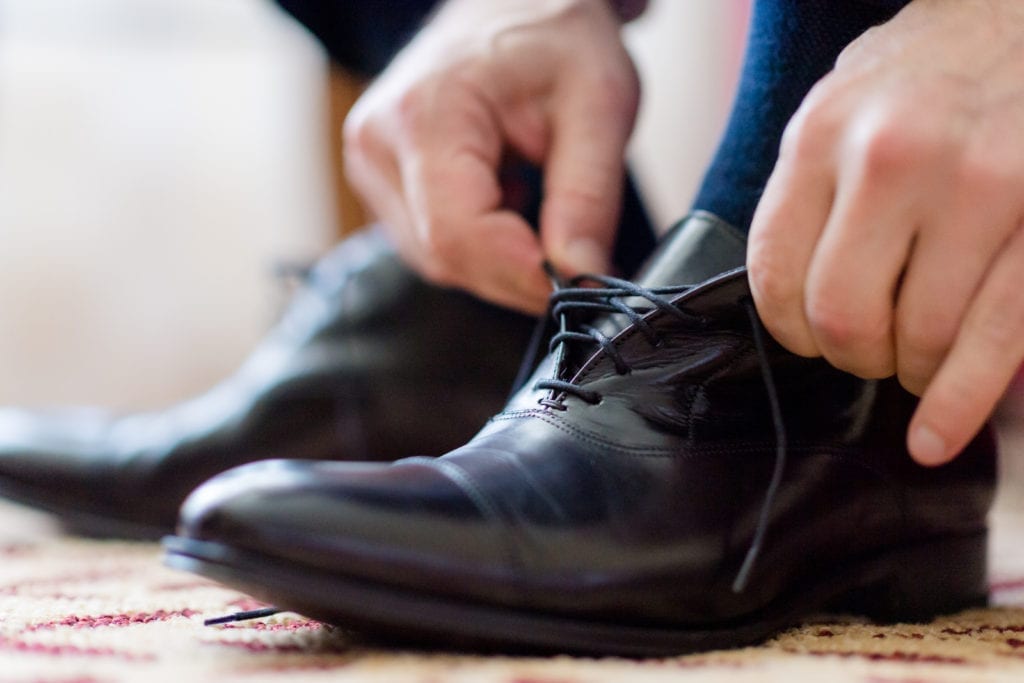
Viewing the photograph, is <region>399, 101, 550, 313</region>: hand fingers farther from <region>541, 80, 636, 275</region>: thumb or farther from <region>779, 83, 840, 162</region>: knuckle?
<region>779, 83, 840, 162</region>: knuckle

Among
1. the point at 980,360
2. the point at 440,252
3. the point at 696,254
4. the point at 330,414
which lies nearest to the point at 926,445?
the point at 980,360

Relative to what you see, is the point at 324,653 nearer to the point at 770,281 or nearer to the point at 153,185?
the point at 770,281

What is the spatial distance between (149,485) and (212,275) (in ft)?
4.74

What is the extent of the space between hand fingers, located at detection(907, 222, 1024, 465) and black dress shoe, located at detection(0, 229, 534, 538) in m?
0.48

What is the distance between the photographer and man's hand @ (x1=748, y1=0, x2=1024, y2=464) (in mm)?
448

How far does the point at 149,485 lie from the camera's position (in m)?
0.94

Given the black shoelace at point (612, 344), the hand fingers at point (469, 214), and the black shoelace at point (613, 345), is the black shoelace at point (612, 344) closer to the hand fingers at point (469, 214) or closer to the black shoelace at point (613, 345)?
the black shoelace at point (613, 345)

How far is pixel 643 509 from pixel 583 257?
0.28 metres

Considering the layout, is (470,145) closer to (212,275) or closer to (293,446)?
(293,446)

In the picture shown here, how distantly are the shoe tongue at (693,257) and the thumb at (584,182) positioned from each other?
0.46 ft

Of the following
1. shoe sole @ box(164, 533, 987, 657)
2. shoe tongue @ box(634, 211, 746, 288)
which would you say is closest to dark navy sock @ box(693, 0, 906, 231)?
shoe tongue @ box(634, 211, 746, 288)

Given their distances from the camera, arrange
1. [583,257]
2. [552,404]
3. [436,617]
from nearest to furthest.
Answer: [436,617]
[552,404]
[583,257]

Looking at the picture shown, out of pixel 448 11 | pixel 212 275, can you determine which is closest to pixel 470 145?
pixel 448 11

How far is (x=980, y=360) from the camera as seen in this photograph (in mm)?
475
